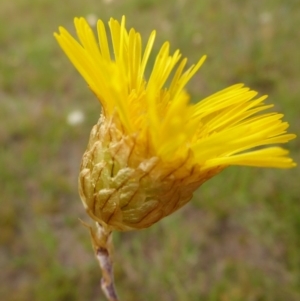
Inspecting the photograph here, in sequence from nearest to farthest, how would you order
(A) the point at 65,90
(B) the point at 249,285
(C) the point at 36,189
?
(B) the point at 249,285
(C) the point at 36,189
(A) the point at 65,90

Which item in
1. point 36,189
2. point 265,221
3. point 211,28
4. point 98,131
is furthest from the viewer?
point 211,28

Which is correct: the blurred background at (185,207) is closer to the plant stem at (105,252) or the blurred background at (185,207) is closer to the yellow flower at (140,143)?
the plant stem at (105,252)

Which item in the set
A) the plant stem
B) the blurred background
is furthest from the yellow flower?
the blurred background

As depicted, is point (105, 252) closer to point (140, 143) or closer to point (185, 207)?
point (140, 143)

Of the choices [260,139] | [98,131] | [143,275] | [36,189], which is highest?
[36,189]

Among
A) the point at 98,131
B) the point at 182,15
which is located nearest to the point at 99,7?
the point at 182,15

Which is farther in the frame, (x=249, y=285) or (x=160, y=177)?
(x=249, y=285)

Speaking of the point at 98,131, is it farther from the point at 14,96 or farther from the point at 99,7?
the point at 99,7

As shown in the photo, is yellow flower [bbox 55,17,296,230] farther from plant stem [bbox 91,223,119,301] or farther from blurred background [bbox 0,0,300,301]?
blurred background [bbox 0,0,300,301]
